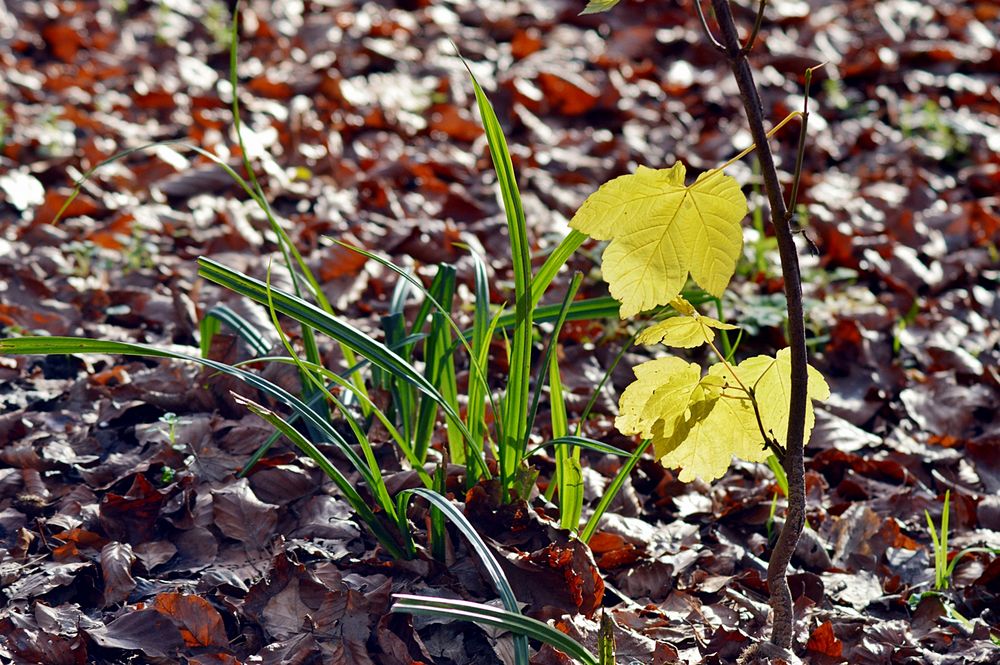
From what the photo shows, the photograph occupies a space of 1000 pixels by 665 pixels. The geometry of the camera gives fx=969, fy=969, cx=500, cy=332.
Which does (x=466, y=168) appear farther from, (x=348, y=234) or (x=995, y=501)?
(x=995, y=501)

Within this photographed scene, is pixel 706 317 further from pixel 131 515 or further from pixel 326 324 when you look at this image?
pixel 131 515

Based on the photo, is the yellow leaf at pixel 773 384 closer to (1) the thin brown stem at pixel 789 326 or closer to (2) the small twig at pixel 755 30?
(1) the thin brown stem at pixel 789 326

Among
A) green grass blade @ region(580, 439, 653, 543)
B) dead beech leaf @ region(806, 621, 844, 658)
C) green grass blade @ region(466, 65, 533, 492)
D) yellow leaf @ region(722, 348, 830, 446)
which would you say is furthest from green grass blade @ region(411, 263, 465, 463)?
dead beech leaf @ region(806, 621, 844, 658)

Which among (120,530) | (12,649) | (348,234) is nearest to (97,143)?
(348,234)

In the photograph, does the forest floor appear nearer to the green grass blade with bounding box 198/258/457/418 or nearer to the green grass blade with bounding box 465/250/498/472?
the green grass blade with bounding box 465/250/498/472

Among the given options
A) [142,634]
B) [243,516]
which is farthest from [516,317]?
[142,634]

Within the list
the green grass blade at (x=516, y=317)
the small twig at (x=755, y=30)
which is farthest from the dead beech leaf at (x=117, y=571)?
the small twig at (x=755, y=30)
